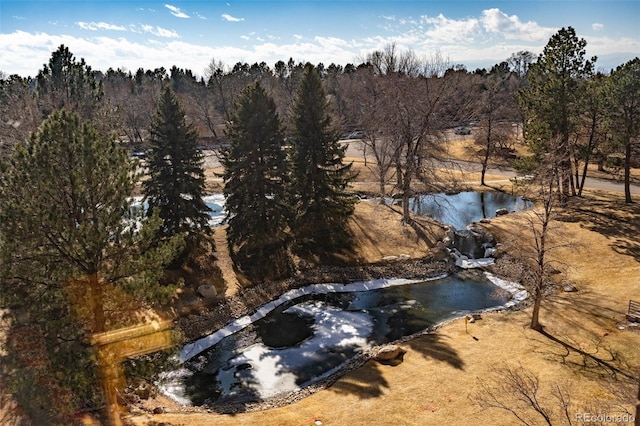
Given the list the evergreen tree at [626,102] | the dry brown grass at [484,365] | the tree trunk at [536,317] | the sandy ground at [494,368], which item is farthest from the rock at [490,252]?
the evergreen tree at [626,102]

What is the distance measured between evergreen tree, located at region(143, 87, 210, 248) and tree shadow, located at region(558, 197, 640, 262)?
25007 millimetres

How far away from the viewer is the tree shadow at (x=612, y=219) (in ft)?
87.5

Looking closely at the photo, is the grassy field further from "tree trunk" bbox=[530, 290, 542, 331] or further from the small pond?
the small pond

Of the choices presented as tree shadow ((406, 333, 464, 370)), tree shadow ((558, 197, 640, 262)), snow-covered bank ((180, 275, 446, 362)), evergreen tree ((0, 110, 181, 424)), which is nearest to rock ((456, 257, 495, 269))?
snow-covered bank ((180, 275, 446, 362))

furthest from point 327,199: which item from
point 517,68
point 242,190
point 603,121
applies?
point 517,68

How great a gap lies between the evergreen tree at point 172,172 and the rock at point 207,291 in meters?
2.76

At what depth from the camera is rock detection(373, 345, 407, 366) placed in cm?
1794

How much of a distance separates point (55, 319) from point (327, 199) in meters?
17.8

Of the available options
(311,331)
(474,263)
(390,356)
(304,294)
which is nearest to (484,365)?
(390,356)

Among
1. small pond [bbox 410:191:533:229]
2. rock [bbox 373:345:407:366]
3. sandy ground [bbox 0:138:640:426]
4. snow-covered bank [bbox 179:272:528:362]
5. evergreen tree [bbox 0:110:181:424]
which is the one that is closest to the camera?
evergreen tree [bbox 0:110:181:424]

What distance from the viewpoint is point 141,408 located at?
15.3 metres

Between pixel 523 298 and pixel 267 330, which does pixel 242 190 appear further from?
pixel 523 298

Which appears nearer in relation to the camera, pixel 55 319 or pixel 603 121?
pixel 55 319

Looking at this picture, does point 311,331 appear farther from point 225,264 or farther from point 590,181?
point 590,181
